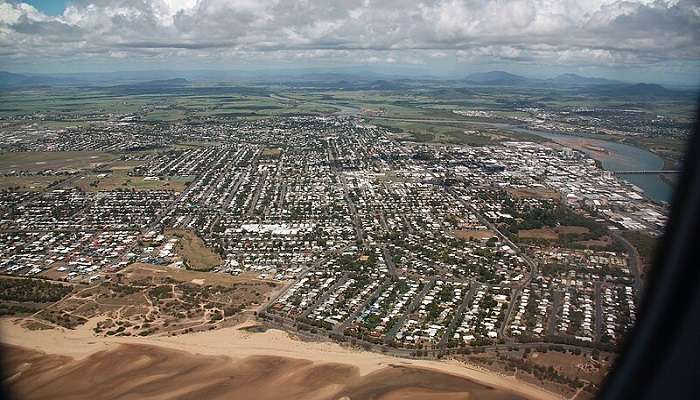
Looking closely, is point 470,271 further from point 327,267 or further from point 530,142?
point 530,142

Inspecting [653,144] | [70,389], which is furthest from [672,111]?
[70,389]

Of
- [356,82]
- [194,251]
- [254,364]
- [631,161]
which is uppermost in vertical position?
[356,82]

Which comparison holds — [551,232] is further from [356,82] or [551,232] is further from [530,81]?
[530,81]

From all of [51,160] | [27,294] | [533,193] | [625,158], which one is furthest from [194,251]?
[625,158]

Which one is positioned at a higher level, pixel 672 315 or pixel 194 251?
pixel 672 315

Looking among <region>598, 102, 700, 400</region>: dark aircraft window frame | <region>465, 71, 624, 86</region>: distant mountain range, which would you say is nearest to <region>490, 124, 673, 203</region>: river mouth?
<region>598, 102, 700, 400</region>: dark aircraft window frame

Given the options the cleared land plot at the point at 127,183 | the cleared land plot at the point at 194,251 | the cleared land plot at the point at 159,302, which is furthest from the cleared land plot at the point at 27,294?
the cleared land plot at the point at 127,183
